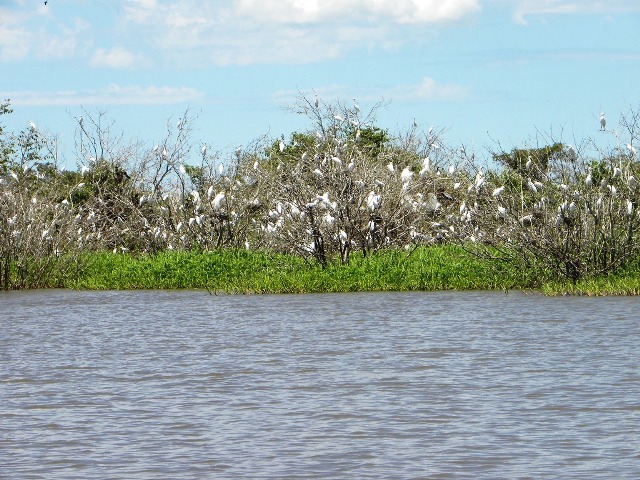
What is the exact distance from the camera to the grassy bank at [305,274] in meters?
23.9

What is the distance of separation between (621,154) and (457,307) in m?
4.76

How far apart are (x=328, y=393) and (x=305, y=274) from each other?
13.0 m

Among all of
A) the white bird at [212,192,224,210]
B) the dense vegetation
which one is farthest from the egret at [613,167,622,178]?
the white bird at [212,192,224,210]

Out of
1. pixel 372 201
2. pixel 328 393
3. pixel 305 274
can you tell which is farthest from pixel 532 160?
pixel 328 393

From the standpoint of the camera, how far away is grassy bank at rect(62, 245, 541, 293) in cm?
2391

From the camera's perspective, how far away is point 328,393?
445 inches

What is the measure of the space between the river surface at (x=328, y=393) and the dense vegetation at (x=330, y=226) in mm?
2432

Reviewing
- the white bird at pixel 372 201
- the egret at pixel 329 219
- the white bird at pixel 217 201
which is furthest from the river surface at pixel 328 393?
the white bird at pixel 217 201

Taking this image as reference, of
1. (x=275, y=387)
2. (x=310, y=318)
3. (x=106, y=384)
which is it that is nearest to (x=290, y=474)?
(x=275, y=387)

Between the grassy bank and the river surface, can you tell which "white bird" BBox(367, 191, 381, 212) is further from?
the river surface

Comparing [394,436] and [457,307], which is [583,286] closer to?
[457,307]

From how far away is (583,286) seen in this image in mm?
21844

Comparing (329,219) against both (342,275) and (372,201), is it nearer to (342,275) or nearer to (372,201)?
(372,201)

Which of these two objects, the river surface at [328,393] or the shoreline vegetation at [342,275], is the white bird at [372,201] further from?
the river surface at [328,393]
